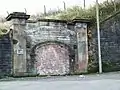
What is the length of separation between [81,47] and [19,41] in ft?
13.5

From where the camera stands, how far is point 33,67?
74.0 ft

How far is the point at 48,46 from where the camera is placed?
76.1 ft

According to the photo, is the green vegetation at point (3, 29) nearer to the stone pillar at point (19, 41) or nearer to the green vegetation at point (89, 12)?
the stone pillar at point (19, 41)

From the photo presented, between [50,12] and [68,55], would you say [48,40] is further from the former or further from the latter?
[50,12]

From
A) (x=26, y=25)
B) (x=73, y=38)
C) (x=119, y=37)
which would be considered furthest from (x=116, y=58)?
(x=26, y=25)

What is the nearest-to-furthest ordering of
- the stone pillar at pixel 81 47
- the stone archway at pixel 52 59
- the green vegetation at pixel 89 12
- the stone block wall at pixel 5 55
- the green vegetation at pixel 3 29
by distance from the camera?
the stone block wall at pixel 5 55, the green vegetation at pixel 3 29, the stone archway at pixel 52 59, the stone pillar at pixel 81 47, the green vegetation at pixel 89 12

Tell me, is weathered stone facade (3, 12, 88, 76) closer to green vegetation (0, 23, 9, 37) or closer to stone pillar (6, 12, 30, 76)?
stone pillar (6, 12, 30, 76)

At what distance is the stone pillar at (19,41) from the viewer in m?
22.1

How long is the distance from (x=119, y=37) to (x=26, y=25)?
6379 millimetres

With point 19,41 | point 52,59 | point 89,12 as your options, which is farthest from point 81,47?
point 19,41

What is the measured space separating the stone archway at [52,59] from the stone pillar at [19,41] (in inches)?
33.9

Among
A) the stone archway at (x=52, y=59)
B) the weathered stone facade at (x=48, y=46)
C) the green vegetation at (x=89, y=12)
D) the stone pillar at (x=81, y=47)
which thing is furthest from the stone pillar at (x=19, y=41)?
the green vegetation at (x=89, y=12)

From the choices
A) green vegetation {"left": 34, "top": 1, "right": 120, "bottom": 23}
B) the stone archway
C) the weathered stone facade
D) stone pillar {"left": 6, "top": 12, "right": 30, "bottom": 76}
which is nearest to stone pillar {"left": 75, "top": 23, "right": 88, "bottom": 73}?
the weathered stone facade

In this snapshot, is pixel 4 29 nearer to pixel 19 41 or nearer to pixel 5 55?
pixel 19 41
